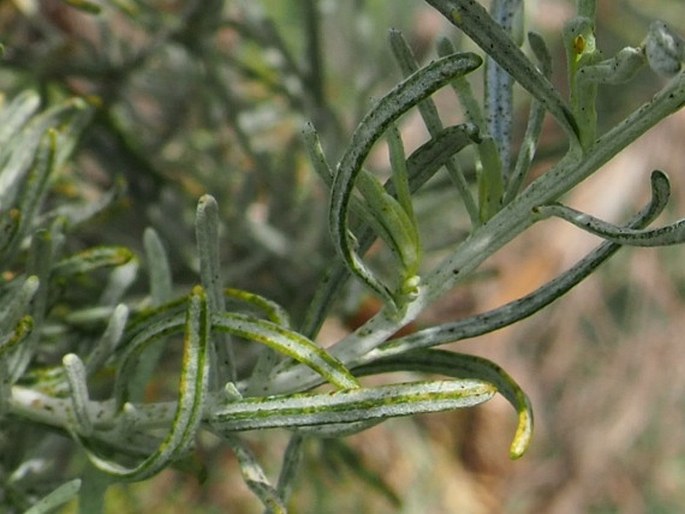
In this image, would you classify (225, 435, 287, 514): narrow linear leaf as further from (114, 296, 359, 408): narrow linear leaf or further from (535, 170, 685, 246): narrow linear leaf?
(535, 170, 685, 246): narrow linear leaf

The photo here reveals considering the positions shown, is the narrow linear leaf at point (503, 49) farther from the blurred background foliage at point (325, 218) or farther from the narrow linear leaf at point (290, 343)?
the blurred background foliage at point (325, 218)

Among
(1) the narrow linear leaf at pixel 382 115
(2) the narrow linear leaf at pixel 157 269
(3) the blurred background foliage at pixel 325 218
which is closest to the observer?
(1) the narrow linear leaf at pixel 382 115

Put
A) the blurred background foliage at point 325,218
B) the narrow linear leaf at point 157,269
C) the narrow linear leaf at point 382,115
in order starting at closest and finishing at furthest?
the narrow linear leaf at point 382,115
the narrow linear leaf at point 157,269
the blurred background foliage at point 325,218

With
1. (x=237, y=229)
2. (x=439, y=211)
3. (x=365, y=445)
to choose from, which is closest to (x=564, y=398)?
(x=365, y=445)

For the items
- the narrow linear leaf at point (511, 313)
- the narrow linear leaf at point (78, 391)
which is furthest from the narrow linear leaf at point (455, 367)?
the narrow linear leaf at point (78, 391)

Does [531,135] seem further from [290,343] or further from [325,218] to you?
[325,218]

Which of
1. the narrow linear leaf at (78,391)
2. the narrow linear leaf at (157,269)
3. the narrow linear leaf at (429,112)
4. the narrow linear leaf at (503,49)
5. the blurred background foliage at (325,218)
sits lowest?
Answer: the blurred background foliage at (325,218)

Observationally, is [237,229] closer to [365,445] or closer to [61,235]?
[61,235]

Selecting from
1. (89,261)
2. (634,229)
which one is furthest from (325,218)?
(634,229)
